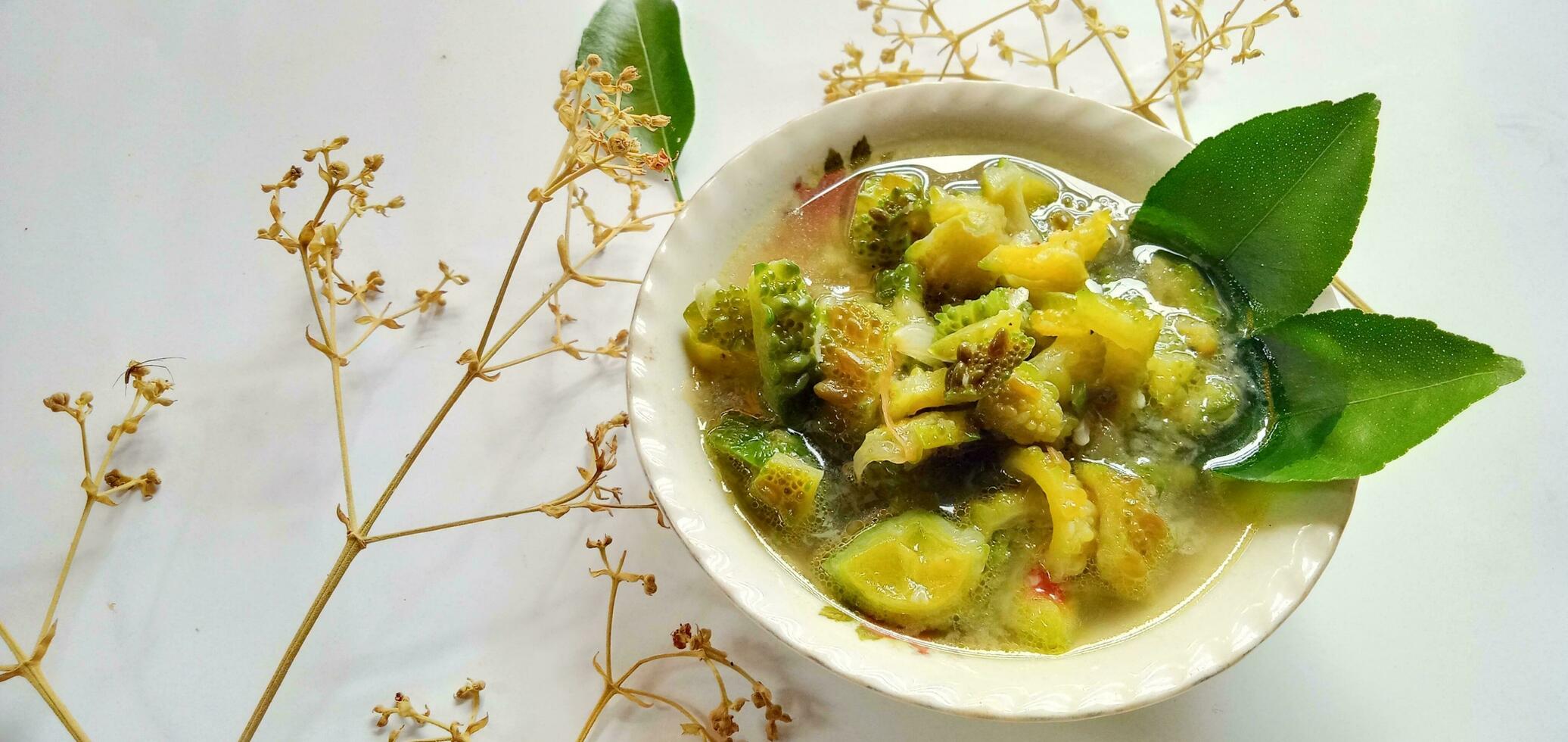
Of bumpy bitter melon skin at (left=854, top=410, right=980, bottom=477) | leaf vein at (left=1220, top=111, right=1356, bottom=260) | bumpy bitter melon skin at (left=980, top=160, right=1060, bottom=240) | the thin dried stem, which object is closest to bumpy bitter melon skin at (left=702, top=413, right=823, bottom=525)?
bumpy bitter melon skin at (left=854, top=410, right=980, bottom=477)

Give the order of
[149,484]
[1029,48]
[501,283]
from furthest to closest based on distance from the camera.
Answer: [1029,48]
[501,283]
[149,484]

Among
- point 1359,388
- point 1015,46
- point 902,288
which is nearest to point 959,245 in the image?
point 902,288

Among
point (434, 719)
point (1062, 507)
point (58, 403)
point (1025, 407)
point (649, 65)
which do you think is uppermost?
point (649, 65)

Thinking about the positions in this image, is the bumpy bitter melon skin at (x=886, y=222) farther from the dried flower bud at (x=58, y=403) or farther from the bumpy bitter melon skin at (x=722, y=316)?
the dried flower bud at (x=58, y=403)

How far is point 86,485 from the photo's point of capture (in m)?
1.54

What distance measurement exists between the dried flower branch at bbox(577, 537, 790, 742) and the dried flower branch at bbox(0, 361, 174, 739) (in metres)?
0.78

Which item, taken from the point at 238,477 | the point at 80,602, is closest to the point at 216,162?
the point at 238,477

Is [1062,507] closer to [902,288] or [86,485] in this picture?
[902,288]

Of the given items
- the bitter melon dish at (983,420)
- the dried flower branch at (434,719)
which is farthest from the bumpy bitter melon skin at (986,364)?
the dried flower branch at (434,719)

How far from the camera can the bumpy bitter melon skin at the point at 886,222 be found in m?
1.57

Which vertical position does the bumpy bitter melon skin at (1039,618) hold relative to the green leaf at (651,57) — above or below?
below

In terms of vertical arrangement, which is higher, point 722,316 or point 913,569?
A: point 722,316

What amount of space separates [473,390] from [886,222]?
0.82 m

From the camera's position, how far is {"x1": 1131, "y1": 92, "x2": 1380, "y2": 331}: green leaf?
1397 mm
